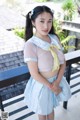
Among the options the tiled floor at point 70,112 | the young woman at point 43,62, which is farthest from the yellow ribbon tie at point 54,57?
the tiled floor at point 70,112

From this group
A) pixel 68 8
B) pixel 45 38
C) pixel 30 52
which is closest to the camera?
pixel 30 52

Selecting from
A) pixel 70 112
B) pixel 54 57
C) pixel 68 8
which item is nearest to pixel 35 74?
pixel 54 57

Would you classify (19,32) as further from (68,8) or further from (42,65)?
(42,65)

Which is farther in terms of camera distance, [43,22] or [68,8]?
[68,8]

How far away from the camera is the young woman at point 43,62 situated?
124 centimetres

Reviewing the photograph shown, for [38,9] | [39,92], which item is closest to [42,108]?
[39,92]

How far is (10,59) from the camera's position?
545 cm

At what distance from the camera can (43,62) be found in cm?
128

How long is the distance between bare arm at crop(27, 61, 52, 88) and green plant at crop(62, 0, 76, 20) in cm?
774

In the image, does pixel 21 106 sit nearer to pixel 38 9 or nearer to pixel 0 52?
pixel 38 9

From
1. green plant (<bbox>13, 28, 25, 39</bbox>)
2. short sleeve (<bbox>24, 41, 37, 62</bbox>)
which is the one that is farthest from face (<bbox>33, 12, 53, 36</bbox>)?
green plant (<bbox>13, 28, 25, 39</bbox>)

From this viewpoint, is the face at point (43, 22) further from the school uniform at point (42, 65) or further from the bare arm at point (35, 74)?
the bare arm at point (35, 74)

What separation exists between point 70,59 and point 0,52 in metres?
4.14

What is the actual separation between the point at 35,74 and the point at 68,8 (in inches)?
321
